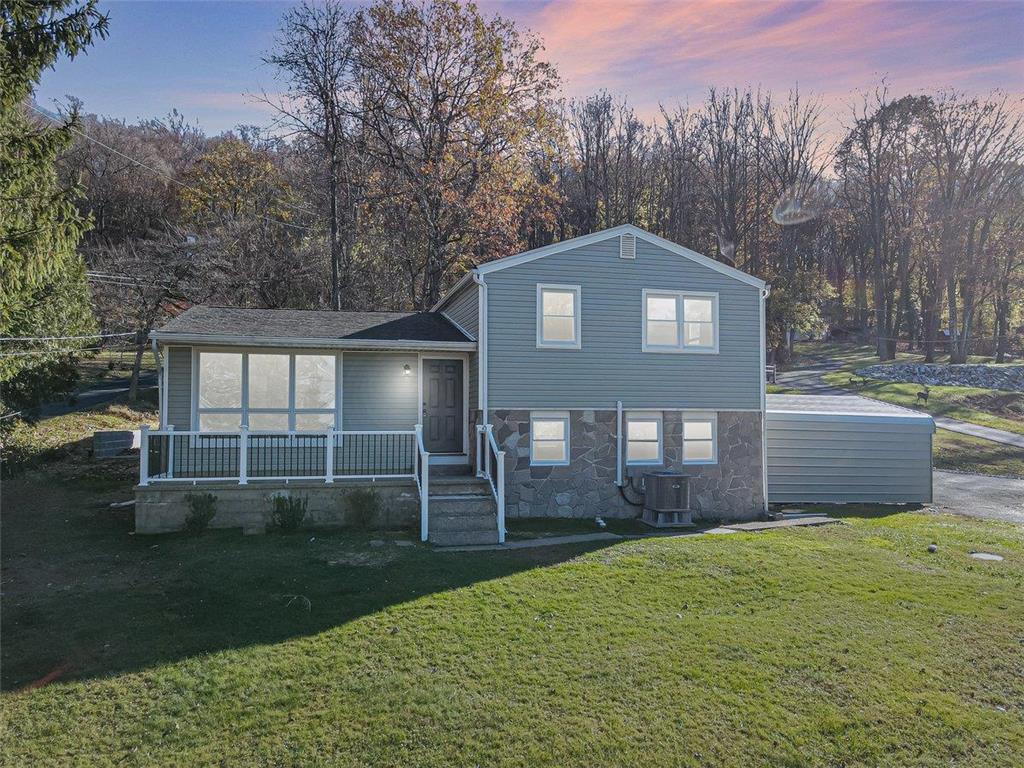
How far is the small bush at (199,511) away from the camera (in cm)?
966

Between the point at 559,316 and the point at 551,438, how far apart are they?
2423 mm

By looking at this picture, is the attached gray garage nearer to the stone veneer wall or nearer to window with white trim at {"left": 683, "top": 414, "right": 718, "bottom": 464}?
the stone veneer wall

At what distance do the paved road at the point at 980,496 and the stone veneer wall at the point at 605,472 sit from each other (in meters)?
5.41

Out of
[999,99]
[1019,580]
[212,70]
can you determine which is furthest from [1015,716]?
[999,99]

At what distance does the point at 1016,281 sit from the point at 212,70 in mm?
40234

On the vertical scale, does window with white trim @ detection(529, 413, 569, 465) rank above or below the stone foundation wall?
above

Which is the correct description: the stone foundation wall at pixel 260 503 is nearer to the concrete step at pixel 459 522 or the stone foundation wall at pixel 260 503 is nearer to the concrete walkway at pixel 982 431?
the concrete step at pixel 459 522

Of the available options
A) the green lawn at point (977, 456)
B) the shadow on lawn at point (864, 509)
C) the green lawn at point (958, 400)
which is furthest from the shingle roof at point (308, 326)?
the green lawn at point (958, 400)

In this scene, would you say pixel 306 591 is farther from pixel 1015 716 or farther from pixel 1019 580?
pixel 1019 580

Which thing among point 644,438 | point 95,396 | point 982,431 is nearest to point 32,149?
point 644,438

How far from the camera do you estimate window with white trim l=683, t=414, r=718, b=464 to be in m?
12.9

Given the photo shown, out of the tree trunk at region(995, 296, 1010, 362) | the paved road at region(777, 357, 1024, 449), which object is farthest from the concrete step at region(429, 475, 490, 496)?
the tree trunk at region(995, 296, 1010, 362)

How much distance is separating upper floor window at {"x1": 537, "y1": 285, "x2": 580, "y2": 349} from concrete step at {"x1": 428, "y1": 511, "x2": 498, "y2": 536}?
3.70 meters

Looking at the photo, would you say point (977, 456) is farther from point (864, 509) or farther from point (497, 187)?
point (497, 187)
